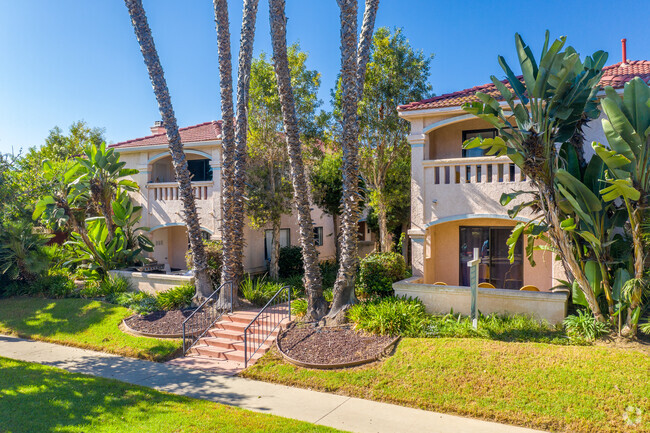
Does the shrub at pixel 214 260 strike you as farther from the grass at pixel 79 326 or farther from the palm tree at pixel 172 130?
the grass at pixel 79 326

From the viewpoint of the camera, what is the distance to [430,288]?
11906 mm

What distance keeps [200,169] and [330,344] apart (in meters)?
12.0

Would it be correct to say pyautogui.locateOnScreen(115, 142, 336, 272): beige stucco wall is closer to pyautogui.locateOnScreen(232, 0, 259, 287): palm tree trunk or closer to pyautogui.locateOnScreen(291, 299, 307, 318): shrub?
pyautogui.locateOnScreen(232, 0, 259, 287): palm tree trunk

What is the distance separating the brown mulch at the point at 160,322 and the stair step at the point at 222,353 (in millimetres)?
1119

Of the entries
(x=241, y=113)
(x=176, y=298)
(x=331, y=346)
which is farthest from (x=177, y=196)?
(x=331, y=346)

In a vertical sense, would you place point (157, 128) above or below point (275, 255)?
above

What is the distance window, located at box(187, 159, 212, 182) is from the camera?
784 inches

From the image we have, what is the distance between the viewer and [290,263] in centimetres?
1888

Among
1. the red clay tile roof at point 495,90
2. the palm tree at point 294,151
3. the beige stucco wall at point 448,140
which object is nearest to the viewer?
the palm tree at point 294,151

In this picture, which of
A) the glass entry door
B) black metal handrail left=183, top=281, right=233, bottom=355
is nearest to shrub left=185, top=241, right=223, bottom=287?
black metal handrail left=183, top=281, right=233, bottom=355

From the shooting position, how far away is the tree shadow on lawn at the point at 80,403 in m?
7.38

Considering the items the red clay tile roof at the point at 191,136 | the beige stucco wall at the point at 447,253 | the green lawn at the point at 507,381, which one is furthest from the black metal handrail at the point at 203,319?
the red clay tile roof at the point at 191,136

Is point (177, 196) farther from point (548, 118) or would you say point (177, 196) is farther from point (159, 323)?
point (548, 118)

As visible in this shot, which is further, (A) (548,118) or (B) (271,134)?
(B) (271,134)
